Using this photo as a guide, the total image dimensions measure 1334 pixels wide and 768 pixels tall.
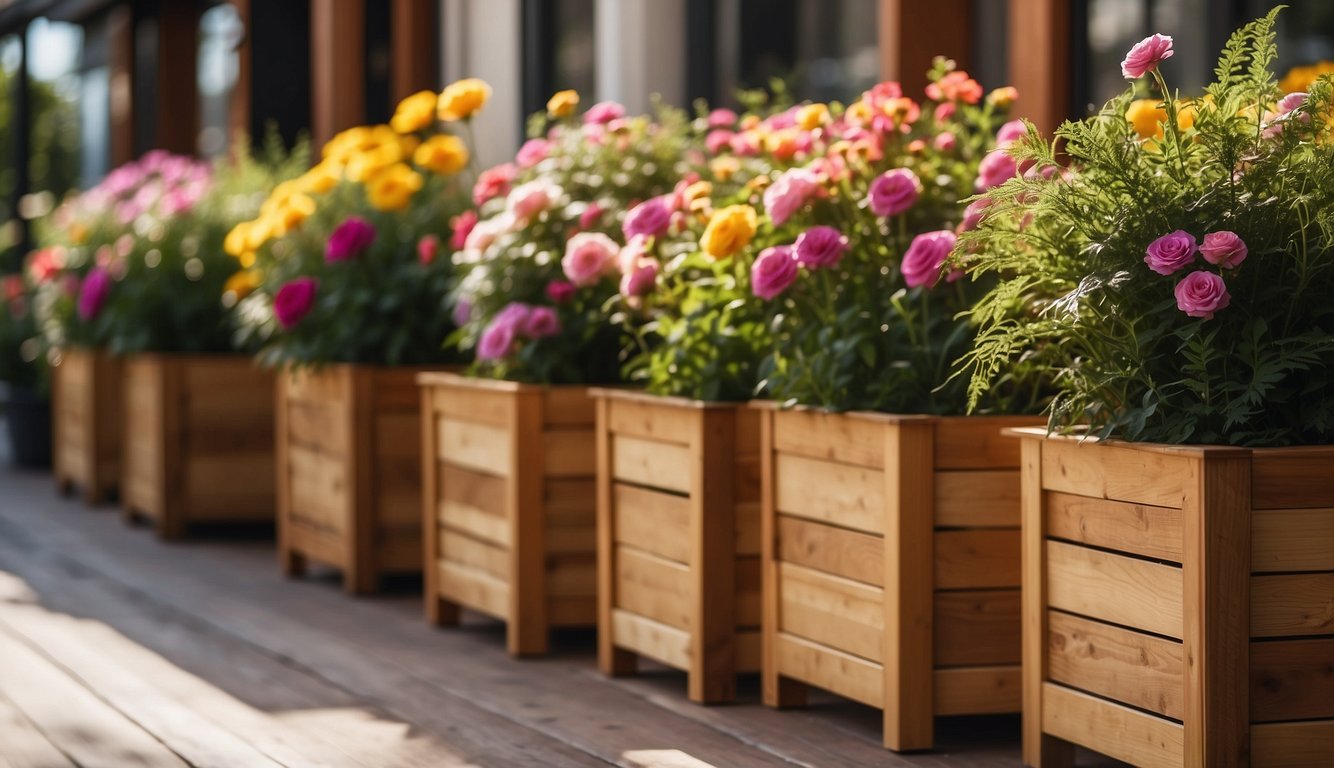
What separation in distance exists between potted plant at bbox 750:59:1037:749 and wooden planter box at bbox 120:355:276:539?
124 inches

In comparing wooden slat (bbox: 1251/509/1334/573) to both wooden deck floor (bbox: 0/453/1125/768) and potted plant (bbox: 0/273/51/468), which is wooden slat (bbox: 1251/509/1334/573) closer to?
wooden deck floor (bbox: 0/453/1125/768)

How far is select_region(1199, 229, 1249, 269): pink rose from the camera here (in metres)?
2.79

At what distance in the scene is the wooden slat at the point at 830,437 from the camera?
135 inches

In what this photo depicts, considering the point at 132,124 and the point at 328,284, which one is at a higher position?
the point at 132,124

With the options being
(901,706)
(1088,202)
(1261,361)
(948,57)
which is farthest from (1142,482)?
(948,57)

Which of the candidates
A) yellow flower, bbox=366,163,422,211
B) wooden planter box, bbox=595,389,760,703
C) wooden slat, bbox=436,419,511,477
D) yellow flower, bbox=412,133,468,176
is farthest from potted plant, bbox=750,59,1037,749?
yellow flower, bbox=366,163,422,211

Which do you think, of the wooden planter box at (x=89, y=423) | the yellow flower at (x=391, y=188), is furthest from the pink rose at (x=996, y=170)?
the wooden planter box at (x=89, y=423)

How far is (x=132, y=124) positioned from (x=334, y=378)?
7.19m

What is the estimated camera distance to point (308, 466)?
5.75 meters

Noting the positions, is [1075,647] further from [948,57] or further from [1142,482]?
[948,57]

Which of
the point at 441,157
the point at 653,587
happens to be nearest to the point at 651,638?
the point at 653,587

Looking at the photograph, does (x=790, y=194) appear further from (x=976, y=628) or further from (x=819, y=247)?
(x=976, y=628)

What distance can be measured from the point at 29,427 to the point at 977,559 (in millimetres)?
7123

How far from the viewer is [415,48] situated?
7.76 metres
